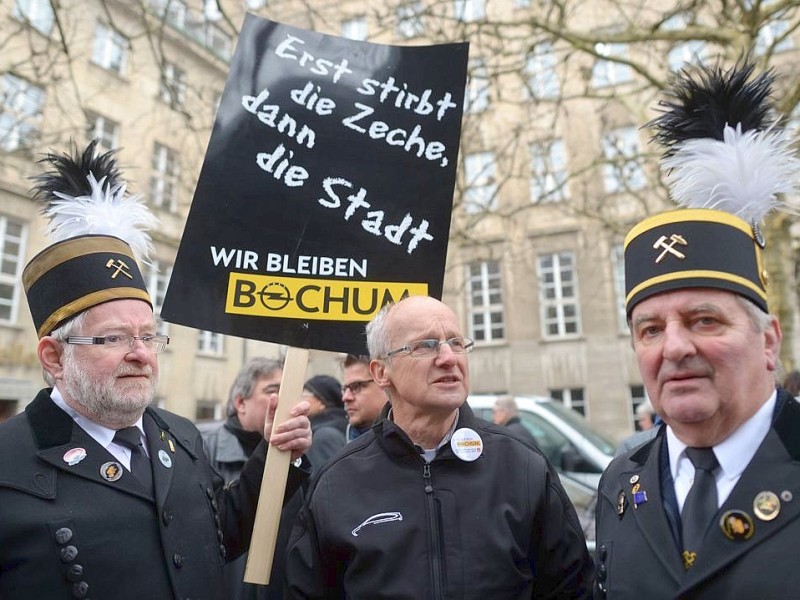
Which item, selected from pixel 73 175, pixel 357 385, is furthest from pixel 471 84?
pixel 73 175

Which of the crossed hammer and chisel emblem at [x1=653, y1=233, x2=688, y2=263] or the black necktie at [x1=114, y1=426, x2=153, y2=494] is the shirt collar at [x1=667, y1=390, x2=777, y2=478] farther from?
the black necktie at [x1=114, y1=426, x2=153, y2=494]

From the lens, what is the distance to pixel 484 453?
7.52ft

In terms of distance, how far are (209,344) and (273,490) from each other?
18.8m

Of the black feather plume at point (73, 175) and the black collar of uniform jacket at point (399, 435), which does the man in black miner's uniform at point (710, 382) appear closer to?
the black collar of uniform jacket at point (399, 435)

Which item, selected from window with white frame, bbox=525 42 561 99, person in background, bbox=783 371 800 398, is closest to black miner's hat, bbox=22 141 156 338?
person in background, bbox=783 371 800 398

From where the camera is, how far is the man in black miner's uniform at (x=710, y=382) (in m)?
1.56

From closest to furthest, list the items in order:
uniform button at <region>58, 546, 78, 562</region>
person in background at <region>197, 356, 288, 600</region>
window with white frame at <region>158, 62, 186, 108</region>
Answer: uniform button at <region>58, 546, 78, 562</region> → person in background at <region>197, 356, 288, 600</region> → window with white frame at <region>158, 62, 186, 108</region>

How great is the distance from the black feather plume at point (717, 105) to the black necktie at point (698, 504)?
901mm

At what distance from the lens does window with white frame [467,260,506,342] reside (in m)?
22.5

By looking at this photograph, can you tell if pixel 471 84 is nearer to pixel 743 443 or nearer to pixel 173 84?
pixel 173 84

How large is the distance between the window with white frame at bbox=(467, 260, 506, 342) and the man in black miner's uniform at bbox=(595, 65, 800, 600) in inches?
805

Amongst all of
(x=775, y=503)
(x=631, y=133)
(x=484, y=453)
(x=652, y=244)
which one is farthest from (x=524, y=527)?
(x=631, y=133)

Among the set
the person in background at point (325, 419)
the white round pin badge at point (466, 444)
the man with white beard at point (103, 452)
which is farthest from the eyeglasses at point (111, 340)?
the person in background at point (325, 419)

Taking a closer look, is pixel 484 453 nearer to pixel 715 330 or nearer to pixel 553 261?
pixel 715 330
